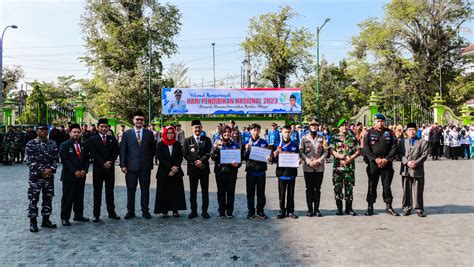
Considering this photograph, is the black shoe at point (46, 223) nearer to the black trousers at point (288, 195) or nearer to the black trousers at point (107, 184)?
the black trousers at point (107, 184)

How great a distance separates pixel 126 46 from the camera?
41.7m

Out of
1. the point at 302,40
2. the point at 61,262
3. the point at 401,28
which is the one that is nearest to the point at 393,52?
the point at 401,28

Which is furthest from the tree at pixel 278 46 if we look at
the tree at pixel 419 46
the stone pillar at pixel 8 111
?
the stone pillar at pixel 8 111

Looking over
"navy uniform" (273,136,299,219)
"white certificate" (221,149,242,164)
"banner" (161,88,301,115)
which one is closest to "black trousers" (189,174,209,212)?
"white certificate" (221,149,242,164)

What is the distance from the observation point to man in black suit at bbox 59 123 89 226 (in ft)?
27.0

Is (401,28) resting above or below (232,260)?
above

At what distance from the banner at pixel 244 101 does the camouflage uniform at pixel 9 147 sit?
10.9m

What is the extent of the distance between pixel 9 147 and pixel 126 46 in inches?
857

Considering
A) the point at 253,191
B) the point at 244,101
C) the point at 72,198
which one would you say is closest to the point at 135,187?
the point at 72,198

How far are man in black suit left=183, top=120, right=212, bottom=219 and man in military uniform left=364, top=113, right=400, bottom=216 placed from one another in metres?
3.16

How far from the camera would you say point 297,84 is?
48.1 m

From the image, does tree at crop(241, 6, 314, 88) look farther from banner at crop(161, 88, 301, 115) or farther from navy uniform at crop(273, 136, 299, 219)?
navy uniform at crop(273, 136, 299, 219)

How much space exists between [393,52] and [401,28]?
2.49 metres

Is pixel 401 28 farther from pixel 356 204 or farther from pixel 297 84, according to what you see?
pixel 356 204
